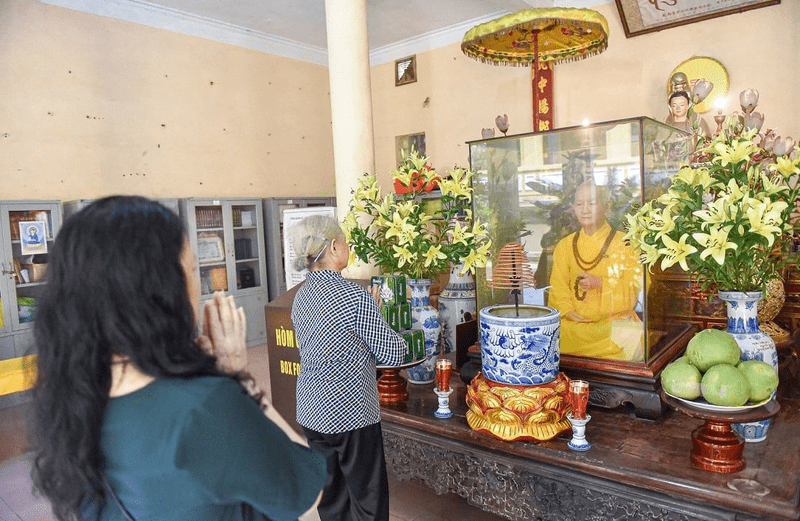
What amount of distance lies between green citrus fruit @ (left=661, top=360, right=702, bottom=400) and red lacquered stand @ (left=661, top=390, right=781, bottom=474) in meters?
0.03

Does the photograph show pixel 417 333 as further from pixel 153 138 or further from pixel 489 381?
pixel 153 138

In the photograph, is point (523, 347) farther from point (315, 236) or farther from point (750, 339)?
point (315, 236)

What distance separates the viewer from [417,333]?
8.95 feet

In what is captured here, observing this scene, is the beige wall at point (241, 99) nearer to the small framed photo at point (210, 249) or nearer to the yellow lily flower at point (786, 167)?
the small framed photo at point (210, 249)

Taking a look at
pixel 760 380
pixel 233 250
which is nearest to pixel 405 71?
pixel 233 250

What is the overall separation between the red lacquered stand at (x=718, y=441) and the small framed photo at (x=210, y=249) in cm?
573

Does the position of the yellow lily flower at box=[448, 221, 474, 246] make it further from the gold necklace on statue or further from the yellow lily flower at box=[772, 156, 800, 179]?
the yellow lily flower at box=[772, 156, 800, 179]

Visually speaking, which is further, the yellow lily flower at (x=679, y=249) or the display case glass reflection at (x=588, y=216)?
the display case glass reflection at (x=588, y=216)

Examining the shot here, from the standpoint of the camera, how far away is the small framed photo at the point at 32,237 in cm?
527

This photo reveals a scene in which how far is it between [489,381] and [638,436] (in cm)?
59

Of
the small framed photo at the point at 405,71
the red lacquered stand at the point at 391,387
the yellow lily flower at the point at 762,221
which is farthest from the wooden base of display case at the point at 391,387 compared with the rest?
the small framed photo at the point at 405,71

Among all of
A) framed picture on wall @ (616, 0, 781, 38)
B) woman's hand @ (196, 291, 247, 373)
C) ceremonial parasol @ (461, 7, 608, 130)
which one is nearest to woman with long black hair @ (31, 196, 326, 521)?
woman's hand @ (196, 291, 247, 373)

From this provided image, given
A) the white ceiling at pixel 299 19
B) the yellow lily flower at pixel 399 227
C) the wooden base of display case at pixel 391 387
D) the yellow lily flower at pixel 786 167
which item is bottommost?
the wooden base of display case at pixel 391 387

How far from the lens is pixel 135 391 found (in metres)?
0.94
